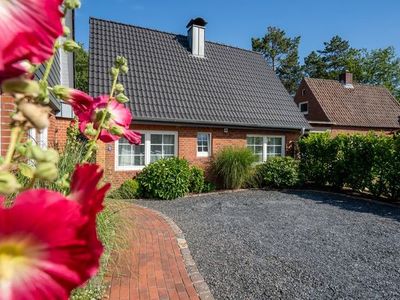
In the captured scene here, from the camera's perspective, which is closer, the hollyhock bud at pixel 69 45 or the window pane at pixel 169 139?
the hollyhock bud at pixel 69 45

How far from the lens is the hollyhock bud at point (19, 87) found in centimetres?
37

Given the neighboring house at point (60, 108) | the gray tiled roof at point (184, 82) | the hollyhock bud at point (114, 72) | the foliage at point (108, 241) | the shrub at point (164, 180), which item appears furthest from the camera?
the gray tiled roof at point (184, 82)

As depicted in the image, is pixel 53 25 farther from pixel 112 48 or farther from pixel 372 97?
pixel 372 97

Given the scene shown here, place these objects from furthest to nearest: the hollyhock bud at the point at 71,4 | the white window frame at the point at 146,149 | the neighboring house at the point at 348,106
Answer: the neighboring house at the point at 348,106, the white window frame at the point at 146,149, the hollyhock bud at the point at 71,4

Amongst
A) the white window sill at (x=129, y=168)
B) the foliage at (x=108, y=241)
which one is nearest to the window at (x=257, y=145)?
the white window sill at (x=129, y=168)

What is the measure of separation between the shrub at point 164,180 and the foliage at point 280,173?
129 inches

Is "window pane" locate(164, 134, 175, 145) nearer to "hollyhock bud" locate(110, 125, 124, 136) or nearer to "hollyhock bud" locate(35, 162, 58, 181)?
"hollyhock bud" locate(110, 125, 124, 136)

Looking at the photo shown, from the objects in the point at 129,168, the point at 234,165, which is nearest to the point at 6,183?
the point at 129,168

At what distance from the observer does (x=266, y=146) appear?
13.9 metres

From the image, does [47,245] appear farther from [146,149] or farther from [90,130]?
[146,149]

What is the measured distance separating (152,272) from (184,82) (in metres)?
10.3

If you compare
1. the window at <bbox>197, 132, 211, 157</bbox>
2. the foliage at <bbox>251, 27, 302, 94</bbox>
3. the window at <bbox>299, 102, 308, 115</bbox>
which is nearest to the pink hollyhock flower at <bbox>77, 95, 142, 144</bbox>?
the window at <bbox>197, 132, 211, 157</bbox>

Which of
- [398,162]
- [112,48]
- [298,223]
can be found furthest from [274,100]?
[298,223]

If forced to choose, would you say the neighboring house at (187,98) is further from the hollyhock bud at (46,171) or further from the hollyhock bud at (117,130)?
the hollyhock bud at (46,171)
